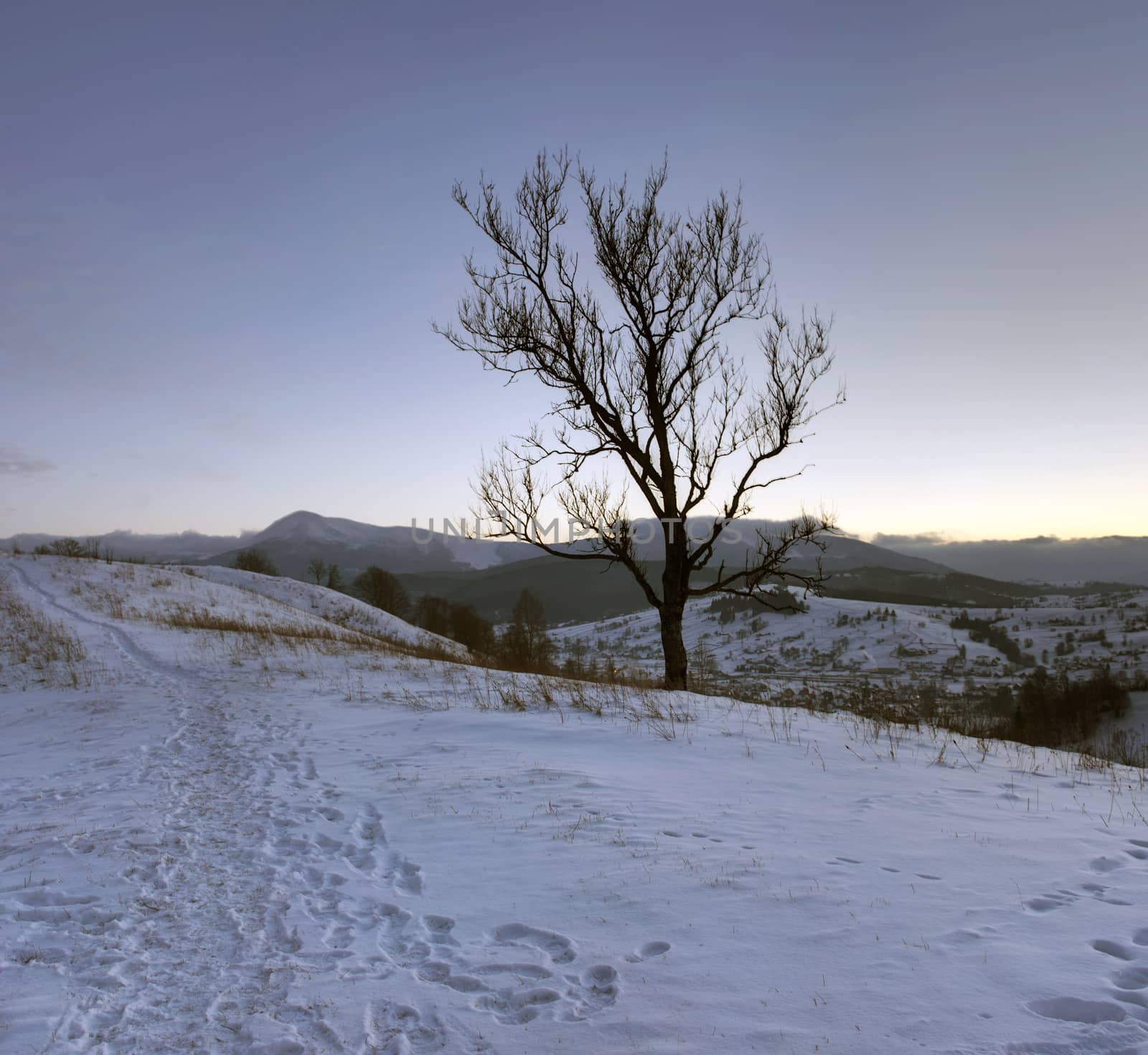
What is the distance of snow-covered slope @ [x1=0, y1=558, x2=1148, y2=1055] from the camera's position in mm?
2963

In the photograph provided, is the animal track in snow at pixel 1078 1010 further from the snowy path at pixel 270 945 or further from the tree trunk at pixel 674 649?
the tree trunk at pixel 674 649

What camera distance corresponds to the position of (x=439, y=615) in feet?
227

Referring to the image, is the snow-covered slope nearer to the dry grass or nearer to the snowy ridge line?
the dry grass

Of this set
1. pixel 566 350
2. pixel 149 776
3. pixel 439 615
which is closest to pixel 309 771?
pixel 149 776

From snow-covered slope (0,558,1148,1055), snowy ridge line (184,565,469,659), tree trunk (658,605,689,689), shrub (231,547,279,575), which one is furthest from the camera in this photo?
shrub (231,547,279,575)

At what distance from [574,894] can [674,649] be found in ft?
28.7

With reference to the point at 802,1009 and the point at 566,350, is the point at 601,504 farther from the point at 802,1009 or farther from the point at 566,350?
the point at 802,1009

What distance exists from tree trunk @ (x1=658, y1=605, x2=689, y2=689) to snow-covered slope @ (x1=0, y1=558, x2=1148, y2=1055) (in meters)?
3.57

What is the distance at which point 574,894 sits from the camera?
14.1 feet

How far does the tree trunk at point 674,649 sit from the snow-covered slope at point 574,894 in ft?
11.7

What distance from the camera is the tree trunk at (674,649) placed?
41.4ft

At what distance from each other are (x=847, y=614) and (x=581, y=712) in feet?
171

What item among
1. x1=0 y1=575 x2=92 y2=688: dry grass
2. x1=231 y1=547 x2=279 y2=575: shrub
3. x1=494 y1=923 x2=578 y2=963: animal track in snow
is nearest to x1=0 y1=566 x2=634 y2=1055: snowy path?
x1=494 y1=923 x2=578 y2=963: animal track in snow

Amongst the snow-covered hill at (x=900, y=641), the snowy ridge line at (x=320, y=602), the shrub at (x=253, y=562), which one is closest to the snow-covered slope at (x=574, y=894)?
the snow-covered hill at (x=900, y=641)
